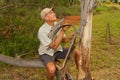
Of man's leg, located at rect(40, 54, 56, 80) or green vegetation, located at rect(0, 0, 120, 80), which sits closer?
man's leg, located at rect(40, 54, 56, 80)

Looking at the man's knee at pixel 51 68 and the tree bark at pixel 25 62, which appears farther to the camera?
the tree bark at pixel 25 62

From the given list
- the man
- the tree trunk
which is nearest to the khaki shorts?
the man

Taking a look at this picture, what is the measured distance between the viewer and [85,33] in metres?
4.96

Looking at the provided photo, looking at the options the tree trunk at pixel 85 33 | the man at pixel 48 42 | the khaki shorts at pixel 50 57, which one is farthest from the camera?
the tree trunk at pixel 85 33

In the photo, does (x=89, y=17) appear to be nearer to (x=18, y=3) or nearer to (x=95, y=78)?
(x=95, y=78)

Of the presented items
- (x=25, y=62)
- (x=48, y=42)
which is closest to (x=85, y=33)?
(x=48, y=42)

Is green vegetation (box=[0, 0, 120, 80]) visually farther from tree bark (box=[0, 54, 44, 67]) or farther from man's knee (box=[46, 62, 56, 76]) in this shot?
man's knee (box=[46, 62, 56, 76])

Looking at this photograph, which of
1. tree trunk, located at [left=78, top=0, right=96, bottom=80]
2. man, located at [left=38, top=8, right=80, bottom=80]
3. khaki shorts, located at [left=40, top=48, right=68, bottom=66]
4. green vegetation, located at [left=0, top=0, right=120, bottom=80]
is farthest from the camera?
green vegetation, located at [left=0, top=0, right=120, bottom=80]

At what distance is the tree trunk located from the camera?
4883 millimetres

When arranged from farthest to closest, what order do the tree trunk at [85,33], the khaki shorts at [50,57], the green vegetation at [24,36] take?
the green vegetation at [24,36] → the tree trunk at [85,33] → the khaki shorts at [50,57]

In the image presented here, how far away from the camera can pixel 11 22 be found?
6758 millimetres

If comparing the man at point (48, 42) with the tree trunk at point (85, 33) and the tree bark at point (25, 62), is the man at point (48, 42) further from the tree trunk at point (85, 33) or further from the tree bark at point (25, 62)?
the tree trunk at point (85, 33)

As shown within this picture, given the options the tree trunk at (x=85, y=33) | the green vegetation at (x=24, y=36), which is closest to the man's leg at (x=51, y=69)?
the tree trunk at (x=85, y=33)

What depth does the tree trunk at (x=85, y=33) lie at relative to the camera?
4.88 m
